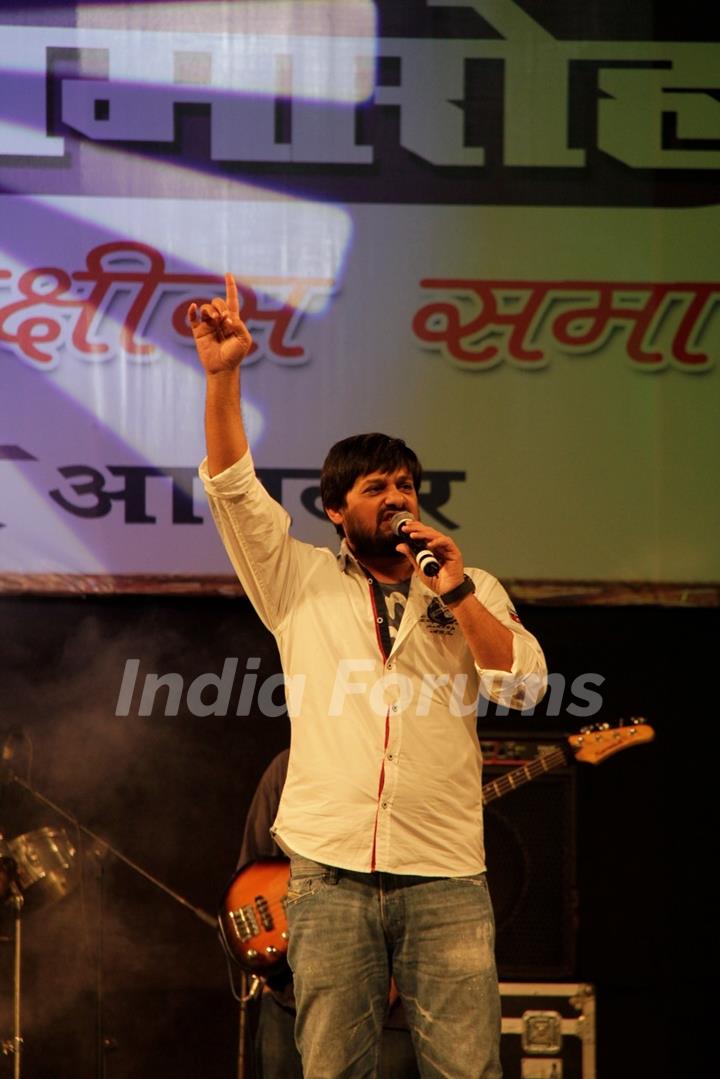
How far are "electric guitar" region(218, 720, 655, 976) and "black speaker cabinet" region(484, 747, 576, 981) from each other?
0.15 feet

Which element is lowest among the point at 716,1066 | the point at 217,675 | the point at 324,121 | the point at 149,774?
the point at 716,1066

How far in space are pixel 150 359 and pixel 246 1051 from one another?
2.13 meters

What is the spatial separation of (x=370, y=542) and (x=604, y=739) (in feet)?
4.88

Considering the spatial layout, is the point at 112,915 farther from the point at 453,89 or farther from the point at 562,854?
the point at 453,89

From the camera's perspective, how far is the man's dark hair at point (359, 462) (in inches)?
103

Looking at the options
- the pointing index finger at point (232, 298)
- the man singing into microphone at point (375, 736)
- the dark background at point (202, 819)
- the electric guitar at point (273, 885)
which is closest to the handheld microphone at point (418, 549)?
the man singing into microphone at point (375, 736)

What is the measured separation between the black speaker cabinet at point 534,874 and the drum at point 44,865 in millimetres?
1268

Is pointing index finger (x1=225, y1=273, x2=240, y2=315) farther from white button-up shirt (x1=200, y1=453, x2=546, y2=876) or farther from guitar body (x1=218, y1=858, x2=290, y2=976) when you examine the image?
guitar body (x1=218, y1=858, x2=290, y2=976)

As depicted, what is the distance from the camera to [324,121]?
3.86 m

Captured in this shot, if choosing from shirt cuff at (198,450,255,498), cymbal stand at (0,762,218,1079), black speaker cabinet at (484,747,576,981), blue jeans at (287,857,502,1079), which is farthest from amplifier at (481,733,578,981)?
shirt cuff at (198,450,255,498)

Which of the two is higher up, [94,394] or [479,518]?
[94,394]

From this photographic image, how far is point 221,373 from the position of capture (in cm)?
241

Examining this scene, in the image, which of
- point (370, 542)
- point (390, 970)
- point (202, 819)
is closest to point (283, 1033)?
point (202, 819)

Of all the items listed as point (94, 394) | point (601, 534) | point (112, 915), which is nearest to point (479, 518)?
point (601, 534)
